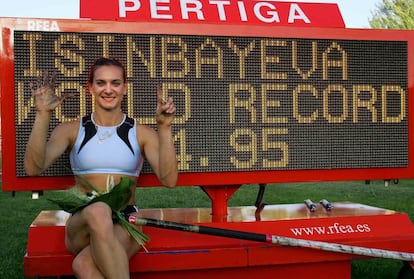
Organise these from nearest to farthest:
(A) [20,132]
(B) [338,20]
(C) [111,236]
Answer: (C) [111,236] → (A) [20,132] → (B) [338,20]

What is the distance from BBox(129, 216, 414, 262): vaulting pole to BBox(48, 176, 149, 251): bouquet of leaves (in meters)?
0.06

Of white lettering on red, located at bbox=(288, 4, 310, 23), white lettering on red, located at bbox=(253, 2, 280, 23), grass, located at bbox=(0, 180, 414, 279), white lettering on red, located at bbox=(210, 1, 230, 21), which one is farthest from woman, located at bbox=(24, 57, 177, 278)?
grass, located at bbox=(0, 180, 414, 279)

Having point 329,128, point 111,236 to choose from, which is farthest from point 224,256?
point 329,128

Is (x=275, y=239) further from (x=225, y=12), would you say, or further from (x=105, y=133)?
(x=225, y=12)

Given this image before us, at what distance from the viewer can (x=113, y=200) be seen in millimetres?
3342

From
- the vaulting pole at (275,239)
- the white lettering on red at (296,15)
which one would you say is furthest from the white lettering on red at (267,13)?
the vaulting pole at (275,239)

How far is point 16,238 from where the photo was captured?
6.73 m

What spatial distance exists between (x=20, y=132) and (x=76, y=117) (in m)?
0.37

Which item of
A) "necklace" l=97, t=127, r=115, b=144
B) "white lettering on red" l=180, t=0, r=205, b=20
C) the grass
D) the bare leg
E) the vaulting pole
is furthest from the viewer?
the grass

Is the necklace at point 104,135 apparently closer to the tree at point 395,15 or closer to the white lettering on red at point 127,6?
the white lettering on red at point 127,6

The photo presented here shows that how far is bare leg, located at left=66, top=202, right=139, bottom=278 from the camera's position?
3127 mm

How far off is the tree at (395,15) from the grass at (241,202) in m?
15.0

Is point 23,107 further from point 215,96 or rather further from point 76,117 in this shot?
point 215,96

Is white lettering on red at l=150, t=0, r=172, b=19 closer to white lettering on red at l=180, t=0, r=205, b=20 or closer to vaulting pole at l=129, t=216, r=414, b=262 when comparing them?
white lettering on red at l=180, t=0, r=205, b=20
